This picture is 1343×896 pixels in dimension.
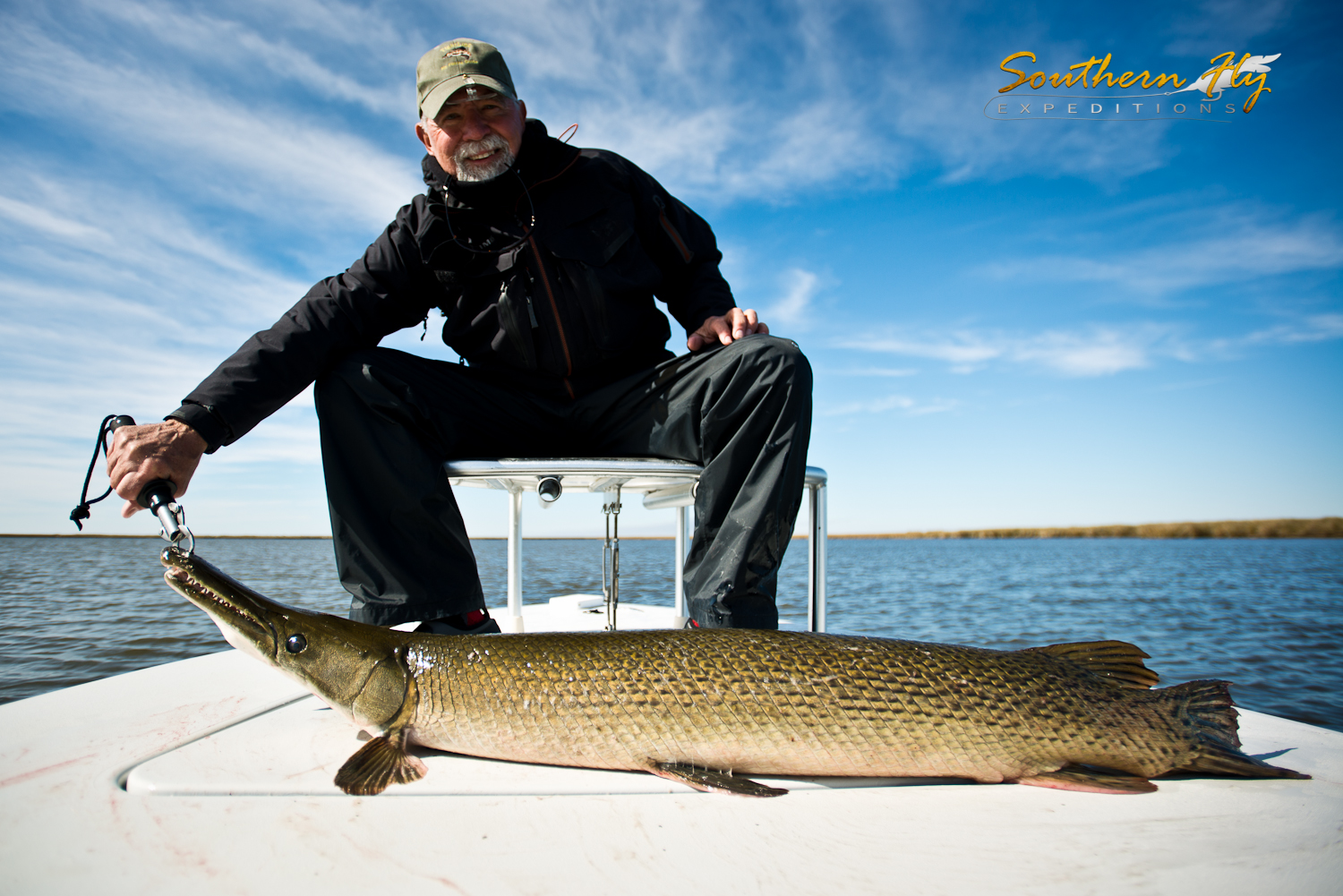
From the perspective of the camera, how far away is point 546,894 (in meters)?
1.12

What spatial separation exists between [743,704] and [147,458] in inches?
Answer: 77.4

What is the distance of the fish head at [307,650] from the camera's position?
1.77 meters

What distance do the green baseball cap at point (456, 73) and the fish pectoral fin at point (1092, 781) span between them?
131 inches

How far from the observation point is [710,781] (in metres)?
1.58

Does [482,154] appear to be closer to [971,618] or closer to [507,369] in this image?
[507,369]

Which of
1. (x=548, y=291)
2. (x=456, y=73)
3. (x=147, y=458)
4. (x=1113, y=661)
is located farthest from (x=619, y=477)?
(x=456, y=73)

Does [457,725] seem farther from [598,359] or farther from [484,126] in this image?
[484,126]

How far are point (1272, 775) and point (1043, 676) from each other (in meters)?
0.62

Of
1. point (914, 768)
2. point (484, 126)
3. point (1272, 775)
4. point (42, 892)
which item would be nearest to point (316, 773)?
point (42, 892)

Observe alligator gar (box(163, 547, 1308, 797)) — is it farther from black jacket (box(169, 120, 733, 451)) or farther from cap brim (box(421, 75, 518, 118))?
cap brim (box(421, 75, 518, 118))

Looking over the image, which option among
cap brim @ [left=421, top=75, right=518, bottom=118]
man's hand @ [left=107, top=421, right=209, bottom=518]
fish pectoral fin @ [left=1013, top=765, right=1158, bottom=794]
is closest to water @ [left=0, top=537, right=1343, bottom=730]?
man's hand @ [left=107, top=421, right=209, bottom=518]

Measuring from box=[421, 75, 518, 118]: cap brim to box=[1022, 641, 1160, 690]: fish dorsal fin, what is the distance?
3.10 meters

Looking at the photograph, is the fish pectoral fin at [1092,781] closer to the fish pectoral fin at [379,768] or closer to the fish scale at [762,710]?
the fish scale at [762,710]

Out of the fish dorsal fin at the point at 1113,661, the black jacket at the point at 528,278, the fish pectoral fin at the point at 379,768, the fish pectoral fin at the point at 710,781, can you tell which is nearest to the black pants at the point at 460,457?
the black jacket at the point at 528,278
